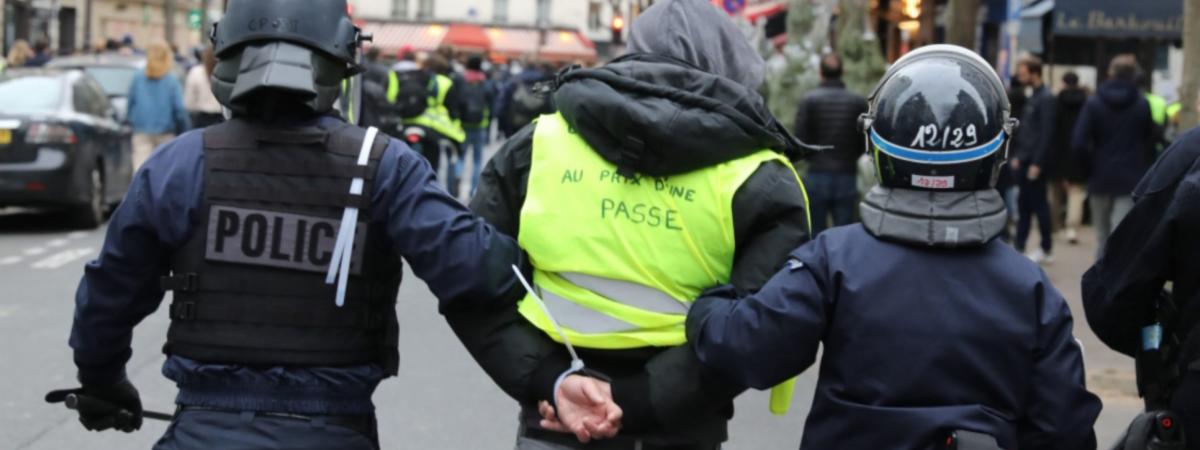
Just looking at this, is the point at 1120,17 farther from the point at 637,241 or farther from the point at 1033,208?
the point at 637,241

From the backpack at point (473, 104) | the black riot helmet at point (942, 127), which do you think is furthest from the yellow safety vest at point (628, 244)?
the backpack at point (473, 104)

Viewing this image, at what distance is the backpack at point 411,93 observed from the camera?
1730 centimetres

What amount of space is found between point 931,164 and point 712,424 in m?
0.77

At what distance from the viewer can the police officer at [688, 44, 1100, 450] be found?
3330mm

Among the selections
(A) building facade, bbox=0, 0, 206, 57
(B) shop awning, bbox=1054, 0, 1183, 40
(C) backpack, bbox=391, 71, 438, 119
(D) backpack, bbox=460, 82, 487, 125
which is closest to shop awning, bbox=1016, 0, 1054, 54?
(B) shop awning, bbox=1054, 0, 1183, 40

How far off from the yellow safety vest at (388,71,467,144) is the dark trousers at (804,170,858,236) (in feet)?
18.7

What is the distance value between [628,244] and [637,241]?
21 mm

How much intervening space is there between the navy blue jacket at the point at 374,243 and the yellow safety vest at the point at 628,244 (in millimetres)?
125

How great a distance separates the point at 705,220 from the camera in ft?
12.0

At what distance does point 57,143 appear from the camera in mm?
15125

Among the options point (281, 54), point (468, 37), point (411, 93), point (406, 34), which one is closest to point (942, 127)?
point (281, 54)

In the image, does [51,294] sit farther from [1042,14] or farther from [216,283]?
[1042,14]

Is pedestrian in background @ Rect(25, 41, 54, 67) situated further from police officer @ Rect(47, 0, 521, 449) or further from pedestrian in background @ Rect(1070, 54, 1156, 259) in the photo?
police officer @ Rect(47, 0, 521, 449)

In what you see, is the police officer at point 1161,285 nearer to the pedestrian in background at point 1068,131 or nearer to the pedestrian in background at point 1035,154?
the pedestrian in background at point 1035,154
